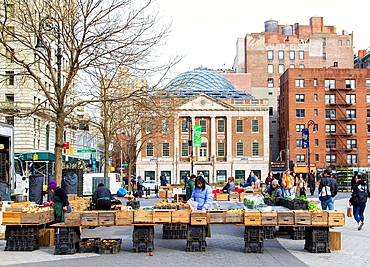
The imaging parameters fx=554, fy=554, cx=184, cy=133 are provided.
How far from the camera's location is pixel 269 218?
13.4 metres

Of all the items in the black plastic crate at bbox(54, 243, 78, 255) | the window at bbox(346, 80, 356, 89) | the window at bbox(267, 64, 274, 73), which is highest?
the window at bbox(267, 64, 274, 73)

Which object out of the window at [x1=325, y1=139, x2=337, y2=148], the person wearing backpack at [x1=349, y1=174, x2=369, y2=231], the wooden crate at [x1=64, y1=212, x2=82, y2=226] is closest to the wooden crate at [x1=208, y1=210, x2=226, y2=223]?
the wooden crate at [x1=64, y1=212, x2=82, y2=226]

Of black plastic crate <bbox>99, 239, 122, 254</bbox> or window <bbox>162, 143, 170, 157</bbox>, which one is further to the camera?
window <bbox>162, 143, 170, 157</bbox>

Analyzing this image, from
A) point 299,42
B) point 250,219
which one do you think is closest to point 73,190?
point 250,219

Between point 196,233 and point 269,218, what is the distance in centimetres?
182

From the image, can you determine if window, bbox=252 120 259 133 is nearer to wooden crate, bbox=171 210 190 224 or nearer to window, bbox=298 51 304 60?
window, bbox=298 51 304 60

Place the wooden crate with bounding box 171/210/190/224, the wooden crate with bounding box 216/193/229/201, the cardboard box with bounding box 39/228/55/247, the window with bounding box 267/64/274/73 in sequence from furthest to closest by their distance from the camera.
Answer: the window with bounding box 267/64/274/73 < the wooden crate with bounding box 216/193/229/201 < the cardboard box with bounding box 39/228/55/247 < the wooden crate with bounding box 171/210/190/224

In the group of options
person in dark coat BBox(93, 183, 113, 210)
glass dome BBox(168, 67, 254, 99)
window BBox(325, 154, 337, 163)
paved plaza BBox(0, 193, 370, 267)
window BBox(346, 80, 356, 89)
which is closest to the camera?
paved plaza BBox(0, 193, 370, 267)

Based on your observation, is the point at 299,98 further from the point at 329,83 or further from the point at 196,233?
the point at 196,233

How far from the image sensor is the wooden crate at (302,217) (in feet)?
43.6

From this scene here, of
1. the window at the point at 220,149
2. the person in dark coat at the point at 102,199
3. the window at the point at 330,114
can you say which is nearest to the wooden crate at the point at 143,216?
the person in dark coat at the point at 102,199

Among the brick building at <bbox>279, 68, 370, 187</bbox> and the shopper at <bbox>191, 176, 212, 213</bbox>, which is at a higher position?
the brick building at <bbox>279, 68, 370, 187</bbox>

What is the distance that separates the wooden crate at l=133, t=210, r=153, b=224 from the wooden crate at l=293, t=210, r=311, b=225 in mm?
3520

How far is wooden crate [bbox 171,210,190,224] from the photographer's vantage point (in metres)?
13.5
